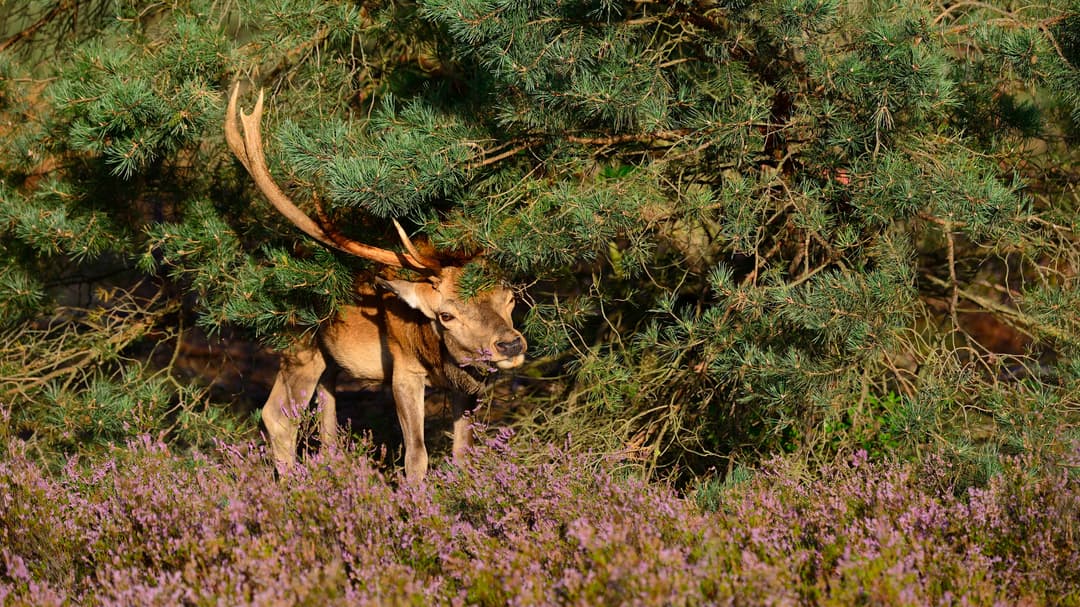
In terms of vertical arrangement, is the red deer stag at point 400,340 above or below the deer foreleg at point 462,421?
above

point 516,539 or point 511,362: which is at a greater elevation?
point 516,539

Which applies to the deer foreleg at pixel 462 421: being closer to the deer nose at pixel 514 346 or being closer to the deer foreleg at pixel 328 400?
the deer nose at pixel 514 346

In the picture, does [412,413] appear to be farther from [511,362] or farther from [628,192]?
[628,192]

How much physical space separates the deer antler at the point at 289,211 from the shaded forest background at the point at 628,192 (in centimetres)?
12

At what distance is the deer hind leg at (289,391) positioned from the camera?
7.25 metres

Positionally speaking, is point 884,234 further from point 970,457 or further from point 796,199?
point 970,457

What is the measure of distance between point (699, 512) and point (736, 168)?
1.93 meters

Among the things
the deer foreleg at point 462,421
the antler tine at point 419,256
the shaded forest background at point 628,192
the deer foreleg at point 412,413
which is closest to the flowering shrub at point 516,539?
the shaded forest background at point 628,192

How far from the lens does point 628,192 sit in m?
5.72

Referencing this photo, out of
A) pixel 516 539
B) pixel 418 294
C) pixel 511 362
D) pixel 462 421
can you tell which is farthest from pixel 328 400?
pixel 516 539

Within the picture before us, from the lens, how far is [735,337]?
5.66m

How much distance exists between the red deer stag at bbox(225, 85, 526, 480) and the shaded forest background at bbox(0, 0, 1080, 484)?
0.58 ft

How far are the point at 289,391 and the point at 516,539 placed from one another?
3021 mm

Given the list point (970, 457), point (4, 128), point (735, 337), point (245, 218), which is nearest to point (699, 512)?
point (735, 337)
